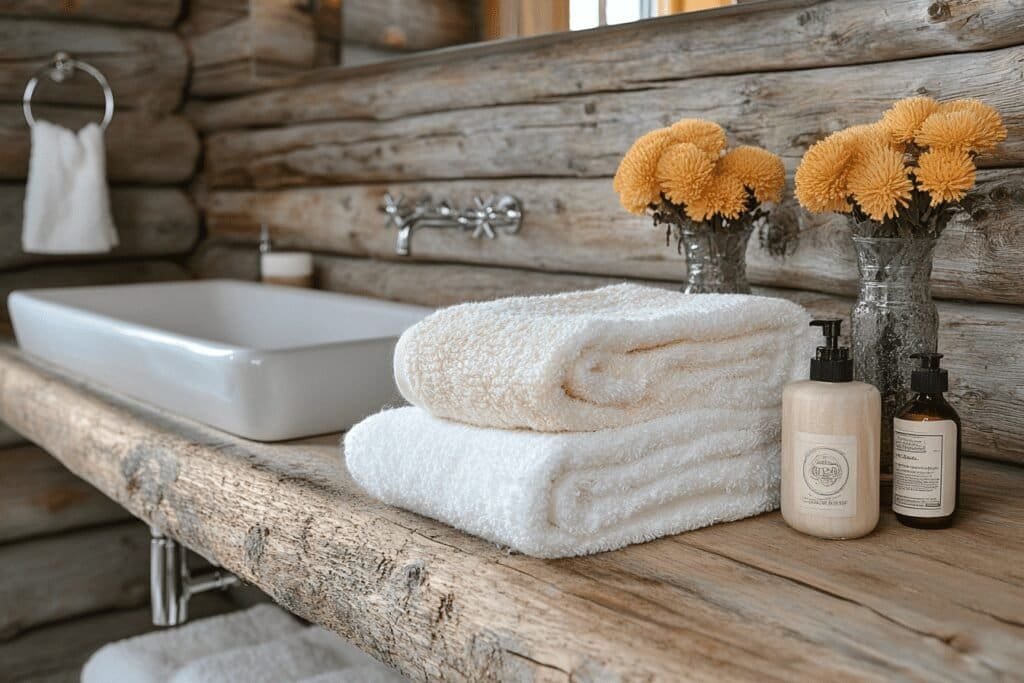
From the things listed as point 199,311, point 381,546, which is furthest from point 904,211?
point 199,311

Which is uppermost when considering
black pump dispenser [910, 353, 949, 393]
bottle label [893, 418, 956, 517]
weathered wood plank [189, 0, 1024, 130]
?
weathered wood plank [189, 0, 1024, 130]

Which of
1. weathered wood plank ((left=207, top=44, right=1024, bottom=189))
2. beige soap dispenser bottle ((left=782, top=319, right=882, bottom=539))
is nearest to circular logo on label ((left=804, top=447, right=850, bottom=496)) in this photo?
beige soap dispenser bottle ((left=782, top=319, right=882, bottom=539))

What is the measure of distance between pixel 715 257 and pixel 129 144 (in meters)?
1.62

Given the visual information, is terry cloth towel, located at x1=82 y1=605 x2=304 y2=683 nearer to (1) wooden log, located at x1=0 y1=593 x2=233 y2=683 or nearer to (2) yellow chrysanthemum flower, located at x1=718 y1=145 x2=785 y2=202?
(1) wooden log, located at x1=0 y1=593 x2=233 y2=683

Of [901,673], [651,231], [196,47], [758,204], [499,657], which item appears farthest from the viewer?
[196,47]

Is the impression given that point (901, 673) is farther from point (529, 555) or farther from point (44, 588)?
point (44, 588)

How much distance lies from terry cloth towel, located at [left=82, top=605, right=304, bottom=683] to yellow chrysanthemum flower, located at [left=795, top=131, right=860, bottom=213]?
3.38 ft

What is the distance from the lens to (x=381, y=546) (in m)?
0.80

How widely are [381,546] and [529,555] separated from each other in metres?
0.13

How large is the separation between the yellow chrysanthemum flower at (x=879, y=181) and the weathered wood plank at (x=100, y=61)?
1794 mm

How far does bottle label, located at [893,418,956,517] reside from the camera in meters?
0.78

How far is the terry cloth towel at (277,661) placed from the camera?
1363 millimetres

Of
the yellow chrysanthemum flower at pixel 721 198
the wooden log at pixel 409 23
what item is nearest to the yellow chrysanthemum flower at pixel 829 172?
the yellow chrysanthemum flower at pixel 721 198

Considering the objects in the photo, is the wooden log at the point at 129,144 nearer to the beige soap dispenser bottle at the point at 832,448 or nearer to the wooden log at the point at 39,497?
the wooden log at the point at 39,497
